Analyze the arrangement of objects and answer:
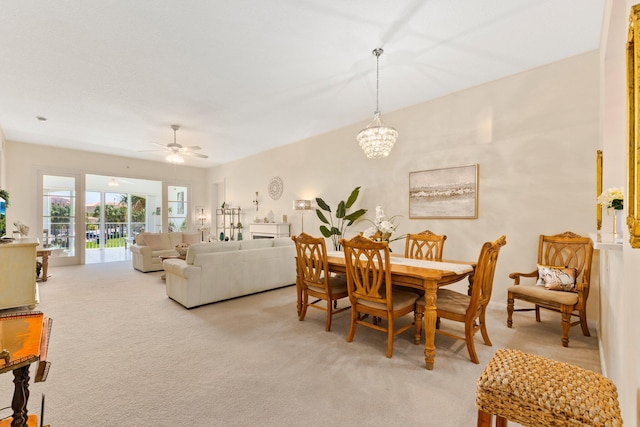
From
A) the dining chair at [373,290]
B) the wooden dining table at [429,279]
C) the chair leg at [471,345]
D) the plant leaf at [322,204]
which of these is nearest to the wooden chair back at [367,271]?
the dining chair at [373,290]

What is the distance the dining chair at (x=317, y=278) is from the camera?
2902 mm

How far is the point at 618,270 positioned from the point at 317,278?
227 centimetres

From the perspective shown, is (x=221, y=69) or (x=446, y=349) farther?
(x=221, y=69)

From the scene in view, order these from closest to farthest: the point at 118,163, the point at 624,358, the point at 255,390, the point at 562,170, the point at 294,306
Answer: the point at 624,358 → the point at 255,390 → the point at 562,170 → the point at 294,306 → the point at 118,163

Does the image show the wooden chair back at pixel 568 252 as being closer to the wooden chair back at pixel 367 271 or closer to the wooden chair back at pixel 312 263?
the wooden chair back at pixel 367 271

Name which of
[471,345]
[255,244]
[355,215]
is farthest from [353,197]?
[471,345]

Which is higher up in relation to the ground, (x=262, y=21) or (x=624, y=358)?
(x=262, y=21)

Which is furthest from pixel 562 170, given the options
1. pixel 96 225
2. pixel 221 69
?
pixel 96 225

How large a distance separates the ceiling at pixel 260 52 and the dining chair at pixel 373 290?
2040 millimetres

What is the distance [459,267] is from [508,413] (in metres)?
1.62

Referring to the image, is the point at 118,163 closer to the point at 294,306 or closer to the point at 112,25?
the point at 112,25

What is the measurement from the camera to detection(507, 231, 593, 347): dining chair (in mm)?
2617

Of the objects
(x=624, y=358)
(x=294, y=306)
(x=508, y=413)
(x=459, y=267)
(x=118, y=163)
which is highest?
(x=118, y=163)

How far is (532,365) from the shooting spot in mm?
1207
